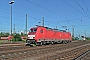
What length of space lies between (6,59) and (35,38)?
1927cm

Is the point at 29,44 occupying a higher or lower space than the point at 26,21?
lower

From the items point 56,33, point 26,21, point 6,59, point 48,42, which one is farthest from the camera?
point 26,21

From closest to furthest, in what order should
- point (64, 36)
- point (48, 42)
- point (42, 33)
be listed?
1. point (42, 33)
2. point (48, 42)
3. point (64, 36)

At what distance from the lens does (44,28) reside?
36.3 m

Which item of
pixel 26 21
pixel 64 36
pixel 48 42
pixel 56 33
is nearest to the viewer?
pixel 48 42

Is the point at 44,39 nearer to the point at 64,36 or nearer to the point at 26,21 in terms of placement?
the point at 64,36

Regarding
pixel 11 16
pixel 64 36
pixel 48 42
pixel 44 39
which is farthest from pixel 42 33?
pixel 64 36

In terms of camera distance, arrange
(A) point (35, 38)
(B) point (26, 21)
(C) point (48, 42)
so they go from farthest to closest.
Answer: (B) point (26, 21)
(C) point (48, 42)
(A) point (35, 38)

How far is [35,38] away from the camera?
32906mm

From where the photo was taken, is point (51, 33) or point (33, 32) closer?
point (33, 32)

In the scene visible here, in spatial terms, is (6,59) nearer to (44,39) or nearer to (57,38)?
(44,39)

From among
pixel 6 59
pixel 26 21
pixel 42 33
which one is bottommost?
pixel 6 59

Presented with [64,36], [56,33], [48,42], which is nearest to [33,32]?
[48,42]

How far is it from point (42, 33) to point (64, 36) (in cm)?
1543
